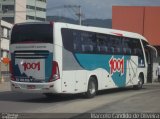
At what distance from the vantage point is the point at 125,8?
148 ft

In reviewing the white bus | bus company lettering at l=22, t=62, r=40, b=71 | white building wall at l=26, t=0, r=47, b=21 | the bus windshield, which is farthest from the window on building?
bus company lettering at l=22, t=62, r=40, b=71

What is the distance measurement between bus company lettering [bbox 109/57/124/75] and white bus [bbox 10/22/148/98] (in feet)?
3.00

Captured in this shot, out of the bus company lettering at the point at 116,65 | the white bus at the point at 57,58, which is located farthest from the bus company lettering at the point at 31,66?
the bus company lettering at the point at 116,65

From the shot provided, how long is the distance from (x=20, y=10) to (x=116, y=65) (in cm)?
11606

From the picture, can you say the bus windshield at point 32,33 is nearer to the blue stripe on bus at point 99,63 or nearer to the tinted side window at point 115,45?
the blue stripe on bus at point 99,63

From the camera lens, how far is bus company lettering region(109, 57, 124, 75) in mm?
25341

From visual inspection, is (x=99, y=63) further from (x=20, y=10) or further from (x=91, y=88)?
(x=20, y=10)

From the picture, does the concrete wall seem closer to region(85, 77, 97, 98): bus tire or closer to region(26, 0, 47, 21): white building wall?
region(85, 77, 97, 98): bus tire

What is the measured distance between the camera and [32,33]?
68.4 feet

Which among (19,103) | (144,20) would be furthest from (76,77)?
(144,20)

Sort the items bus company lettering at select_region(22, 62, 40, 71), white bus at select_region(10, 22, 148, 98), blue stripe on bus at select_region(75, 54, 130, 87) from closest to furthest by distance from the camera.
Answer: white bus at select_region(10, 22, 148, 98)
bus company lettering at select_region(22, 62, 40, 71)
blue stripe on bus at select_region(75, 54, 130, 87)

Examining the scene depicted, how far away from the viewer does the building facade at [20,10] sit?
138125mm

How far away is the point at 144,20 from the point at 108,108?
27846 mm

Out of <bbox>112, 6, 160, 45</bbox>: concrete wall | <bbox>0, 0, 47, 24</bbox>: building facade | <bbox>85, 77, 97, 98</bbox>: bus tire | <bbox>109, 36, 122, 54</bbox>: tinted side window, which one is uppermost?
<bbox>0, 0, 47, 24</bbox>: building facade
